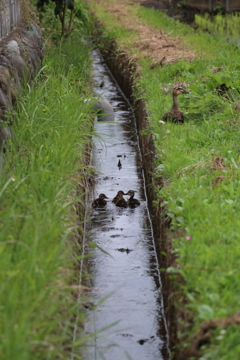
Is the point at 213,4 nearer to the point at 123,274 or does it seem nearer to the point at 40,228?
the point at 123,274

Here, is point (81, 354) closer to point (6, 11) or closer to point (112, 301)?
point (112, 301)

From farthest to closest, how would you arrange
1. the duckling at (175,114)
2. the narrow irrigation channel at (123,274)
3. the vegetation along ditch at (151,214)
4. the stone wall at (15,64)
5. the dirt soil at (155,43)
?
the dirt soil at (155,43)
the duckling at (175,114)
the stone wall at (15,64)
the narrow irrigation channel at (123,274)
the vegetation along ditch at (151,214)

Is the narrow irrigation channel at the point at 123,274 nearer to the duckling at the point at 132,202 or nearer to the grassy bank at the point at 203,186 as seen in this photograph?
the duckling at the point at 132,202

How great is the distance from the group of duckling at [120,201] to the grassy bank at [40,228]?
15.5 inches

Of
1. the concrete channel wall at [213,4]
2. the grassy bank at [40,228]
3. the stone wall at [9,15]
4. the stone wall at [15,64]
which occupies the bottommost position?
the concrete channel wall at [213,4]

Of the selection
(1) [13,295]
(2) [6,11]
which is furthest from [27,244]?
(2) [6,11]

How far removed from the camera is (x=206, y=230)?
164 inches

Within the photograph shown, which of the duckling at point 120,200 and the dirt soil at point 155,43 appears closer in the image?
the duckling at point 120,200

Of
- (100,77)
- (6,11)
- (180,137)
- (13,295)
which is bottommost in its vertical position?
(100,77)

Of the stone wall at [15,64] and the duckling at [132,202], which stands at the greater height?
the stone wall at [15,64]

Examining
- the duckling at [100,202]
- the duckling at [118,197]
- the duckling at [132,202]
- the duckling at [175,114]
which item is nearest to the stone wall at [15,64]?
the duckling at [100,202]

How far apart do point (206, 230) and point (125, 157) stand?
3.63 meters

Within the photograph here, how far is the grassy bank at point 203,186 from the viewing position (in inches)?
132

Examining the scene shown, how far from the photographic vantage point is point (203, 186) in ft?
16.5
